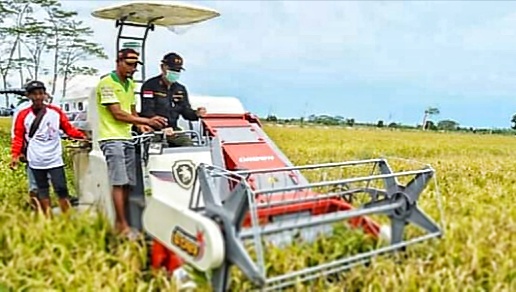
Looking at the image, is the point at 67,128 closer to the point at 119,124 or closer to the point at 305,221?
the point at 119,124

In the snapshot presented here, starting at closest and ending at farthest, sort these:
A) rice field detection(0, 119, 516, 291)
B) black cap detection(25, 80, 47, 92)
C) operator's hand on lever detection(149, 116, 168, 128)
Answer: rice field detection(0, 119, 516, 291)
operator's hand on lever detection(149, 116, 168, 128)
black cap detection(25, 80, 47, 92)

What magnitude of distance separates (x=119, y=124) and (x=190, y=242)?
1746 mm

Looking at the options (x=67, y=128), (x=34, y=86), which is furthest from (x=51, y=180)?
(x=34, y=86)

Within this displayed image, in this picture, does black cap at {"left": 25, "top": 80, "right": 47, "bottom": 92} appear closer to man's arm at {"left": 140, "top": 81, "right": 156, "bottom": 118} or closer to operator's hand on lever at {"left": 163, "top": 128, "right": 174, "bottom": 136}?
man's arm at {"left": 140, "top": 81, "right": 156, "bottom": 118}

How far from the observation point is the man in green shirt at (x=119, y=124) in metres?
4.92

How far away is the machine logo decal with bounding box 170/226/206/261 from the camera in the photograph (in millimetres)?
3555

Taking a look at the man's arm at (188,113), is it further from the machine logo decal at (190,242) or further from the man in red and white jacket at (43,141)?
the machine logo decal at (190,242)

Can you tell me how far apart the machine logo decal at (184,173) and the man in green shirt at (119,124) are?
33cm

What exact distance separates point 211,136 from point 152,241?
1.60 metres

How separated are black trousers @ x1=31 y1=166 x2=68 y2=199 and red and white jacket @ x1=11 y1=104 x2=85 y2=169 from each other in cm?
5

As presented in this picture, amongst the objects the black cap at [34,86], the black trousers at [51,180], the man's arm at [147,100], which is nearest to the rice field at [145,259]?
the black trousers at [51,180]

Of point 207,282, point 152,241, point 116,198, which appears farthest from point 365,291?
point 116,198

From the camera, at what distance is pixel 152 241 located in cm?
428

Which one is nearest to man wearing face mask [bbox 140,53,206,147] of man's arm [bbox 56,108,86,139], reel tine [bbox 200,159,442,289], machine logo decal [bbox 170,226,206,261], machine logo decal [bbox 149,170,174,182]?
machine logo decal [bbox 149,170,174,182]
